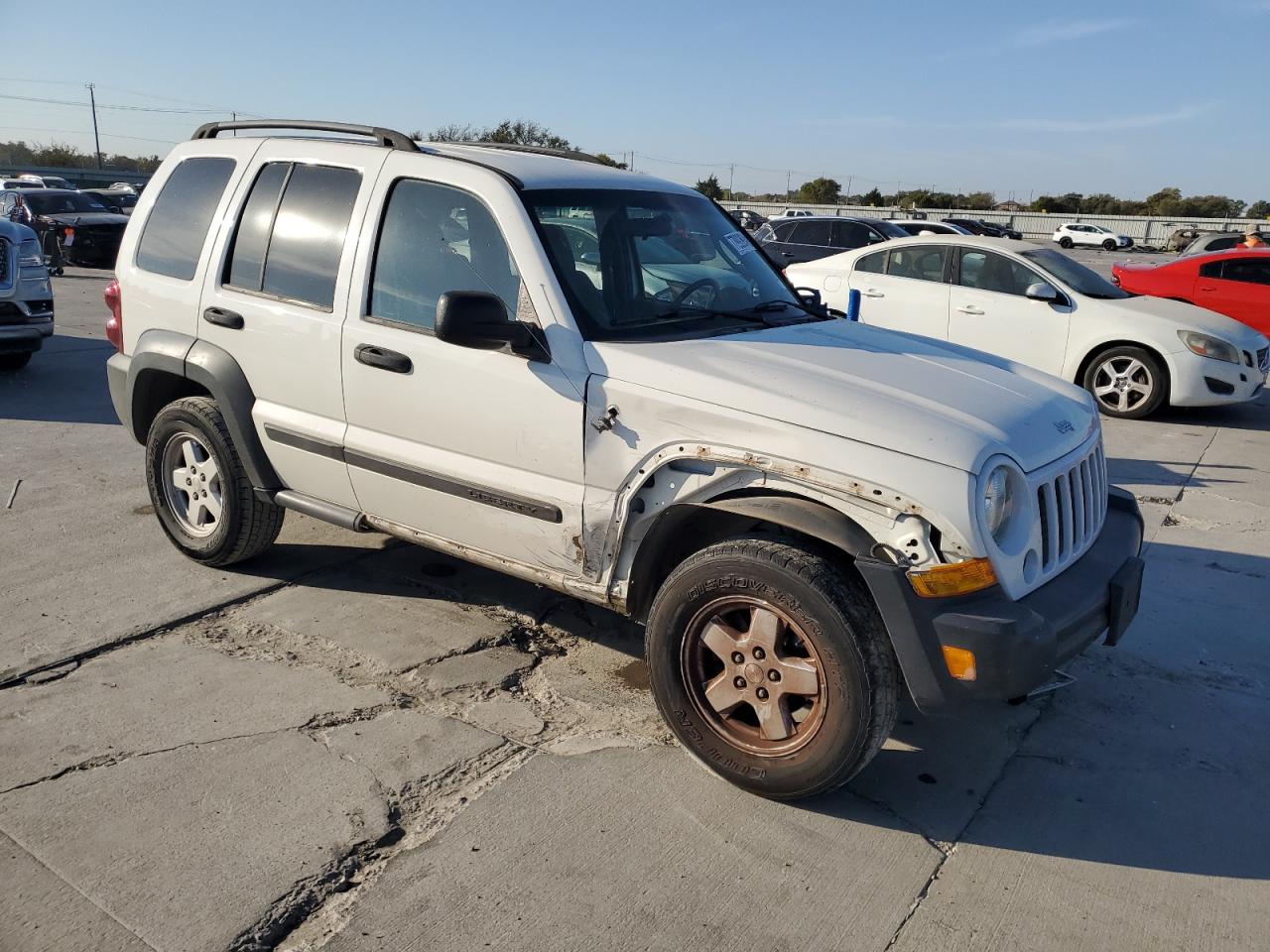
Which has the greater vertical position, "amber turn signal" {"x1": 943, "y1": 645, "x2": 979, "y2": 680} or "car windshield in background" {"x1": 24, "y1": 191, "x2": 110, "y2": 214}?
"car windshield in background" {"x1": 24, "y1": 191, "x2": 110, "y2": 214}

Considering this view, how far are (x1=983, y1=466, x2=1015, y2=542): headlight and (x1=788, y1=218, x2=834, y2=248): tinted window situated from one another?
14325 millimetres

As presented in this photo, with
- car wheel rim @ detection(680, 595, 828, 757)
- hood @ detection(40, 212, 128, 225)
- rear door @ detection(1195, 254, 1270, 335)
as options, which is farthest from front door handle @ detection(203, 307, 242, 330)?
hood @ detection(40, 212, 128, 225)

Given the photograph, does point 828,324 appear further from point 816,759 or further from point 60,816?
point 60,816

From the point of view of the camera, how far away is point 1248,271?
39.4 feet

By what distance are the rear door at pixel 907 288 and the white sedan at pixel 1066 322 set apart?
0.01 meters

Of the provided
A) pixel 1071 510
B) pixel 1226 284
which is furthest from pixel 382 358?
pixel 1226 284

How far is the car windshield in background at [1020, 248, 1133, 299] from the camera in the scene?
9875 millimetres

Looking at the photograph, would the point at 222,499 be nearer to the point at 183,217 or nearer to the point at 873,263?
the point at 183,217

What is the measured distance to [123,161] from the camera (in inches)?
2982

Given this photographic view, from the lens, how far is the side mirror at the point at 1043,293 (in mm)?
9539

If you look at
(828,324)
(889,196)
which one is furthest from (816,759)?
(889,196)

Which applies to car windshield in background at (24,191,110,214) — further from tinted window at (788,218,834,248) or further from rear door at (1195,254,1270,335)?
rear door at (1195,254,1270,335)

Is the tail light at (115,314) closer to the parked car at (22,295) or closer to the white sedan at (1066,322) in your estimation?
the parked car at (22,295)

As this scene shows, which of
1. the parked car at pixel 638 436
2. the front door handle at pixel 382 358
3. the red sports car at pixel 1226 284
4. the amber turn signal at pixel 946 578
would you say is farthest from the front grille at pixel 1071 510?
the red sports car at pixel 1226 284
